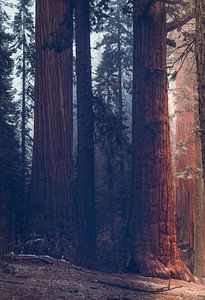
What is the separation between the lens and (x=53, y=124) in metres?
11.5

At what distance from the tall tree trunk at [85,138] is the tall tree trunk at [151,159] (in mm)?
1539

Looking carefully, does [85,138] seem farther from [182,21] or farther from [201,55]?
[201,55]

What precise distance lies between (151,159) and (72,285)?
4026 millimetres

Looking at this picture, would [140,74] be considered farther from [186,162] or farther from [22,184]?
[186,162]

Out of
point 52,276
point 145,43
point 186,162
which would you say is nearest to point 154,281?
point 52,276

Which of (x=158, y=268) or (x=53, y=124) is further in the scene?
(x=53, y=124)

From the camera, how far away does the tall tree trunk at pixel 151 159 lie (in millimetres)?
9898

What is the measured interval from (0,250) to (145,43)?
19.9 feet

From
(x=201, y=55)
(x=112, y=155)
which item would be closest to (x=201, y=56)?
(x=201, y=55)

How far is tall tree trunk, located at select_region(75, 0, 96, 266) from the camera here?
11578 mm

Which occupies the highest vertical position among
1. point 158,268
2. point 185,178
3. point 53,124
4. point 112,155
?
point 53,124

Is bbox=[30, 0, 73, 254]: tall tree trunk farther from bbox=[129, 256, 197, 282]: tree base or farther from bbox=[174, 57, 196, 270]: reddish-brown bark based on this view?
bbox=[174, 57, 196, 270]: reddish-brown bark

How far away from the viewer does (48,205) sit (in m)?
10.9

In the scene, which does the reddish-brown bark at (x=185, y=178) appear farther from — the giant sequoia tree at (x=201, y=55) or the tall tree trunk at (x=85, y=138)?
the giant sequoia tree at (x=201, y=55)
